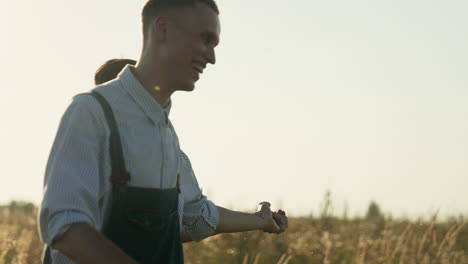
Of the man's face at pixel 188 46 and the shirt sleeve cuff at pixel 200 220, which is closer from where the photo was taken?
the man's face at pixel 188 46

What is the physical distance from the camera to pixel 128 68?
282 centimetres

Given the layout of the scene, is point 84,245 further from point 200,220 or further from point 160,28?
point 200,220

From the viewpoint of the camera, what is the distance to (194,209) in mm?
3389

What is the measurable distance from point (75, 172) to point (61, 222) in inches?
7.1

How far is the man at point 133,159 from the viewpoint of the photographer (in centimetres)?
230

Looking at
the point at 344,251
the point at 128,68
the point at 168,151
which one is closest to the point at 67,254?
the point at 168,151

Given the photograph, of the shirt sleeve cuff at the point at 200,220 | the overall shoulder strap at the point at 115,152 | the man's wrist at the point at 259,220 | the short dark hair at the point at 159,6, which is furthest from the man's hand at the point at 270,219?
the overall shoulder strap at the point at 115,152

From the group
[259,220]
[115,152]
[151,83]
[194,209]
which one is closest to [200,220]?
[194,209]

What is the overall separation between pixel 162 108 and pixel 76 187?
0.63 meters

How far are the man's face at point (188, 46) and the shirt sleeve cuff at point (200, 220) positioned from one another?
0.76 metres

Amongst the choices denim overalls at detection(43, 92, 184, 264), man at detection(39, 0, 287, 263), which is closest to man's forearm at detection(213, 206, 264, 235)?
man at detection(39, 0, 287, 263)

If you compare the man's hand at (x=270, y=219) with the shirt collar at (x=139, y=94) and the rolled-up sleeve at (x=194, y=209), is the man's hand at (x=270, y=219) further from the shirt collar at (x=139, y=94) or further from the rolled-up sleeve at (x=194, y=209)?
the shirt collar at (x=139, y=94)

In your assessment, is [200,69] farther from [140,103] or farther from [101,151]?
[101,151]

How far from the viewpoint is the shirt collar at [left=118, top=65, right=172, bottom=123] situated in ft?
8.89
